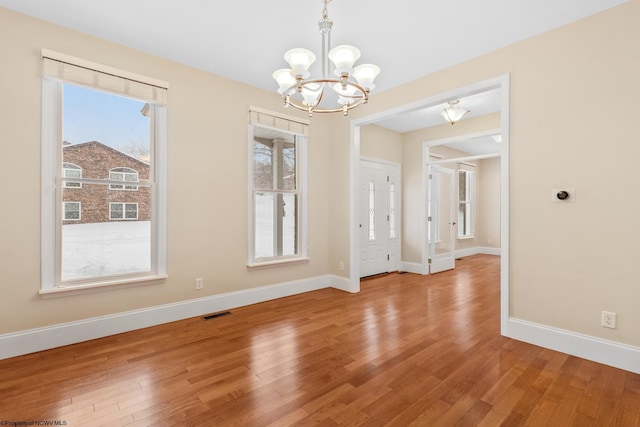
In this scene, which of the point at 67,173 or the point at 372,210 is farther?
the point at 372,210

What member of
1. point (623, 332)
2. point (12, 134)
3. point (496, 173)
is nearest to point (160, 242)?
point (12, 134)

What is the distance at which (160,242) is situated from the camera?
3.25 meters

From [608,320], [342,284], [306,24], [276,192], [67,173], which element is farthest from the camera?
[342,284]

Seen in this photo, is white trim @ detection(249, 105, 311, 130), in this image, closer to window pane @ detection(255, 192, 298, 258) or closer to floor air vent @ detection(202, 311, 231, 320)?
window pane @ detection(255, 192, 298, 258)

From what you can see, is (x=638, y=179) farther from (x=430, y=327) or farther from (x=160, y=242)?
(x=160, y=242)

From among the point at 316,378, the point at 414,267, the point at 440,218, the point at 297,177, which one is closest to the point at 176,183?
the point at 297,177

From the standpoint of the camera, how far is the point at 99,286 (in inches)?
112

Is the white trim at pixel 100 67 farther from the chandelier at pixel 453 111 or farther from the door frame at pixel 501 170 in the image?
the chandelier at pixel 453 111

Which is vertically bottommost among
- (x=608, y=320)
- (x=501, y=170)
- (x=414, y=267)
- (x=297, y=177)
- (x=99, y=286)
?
(x=414, y=267)

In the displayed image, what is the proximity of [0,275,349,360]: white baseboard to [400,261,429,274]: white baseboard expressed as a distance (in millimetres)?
2609

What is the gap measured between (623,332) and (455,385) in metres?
1.49

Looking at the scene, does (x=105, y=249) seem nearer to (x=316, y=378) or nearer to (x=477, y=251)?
(x=316, y=378)

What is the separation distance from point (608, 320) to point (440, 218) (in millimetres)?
3979

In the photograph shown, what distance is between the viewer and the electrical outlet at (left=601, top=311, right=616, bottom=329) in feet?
7.78
